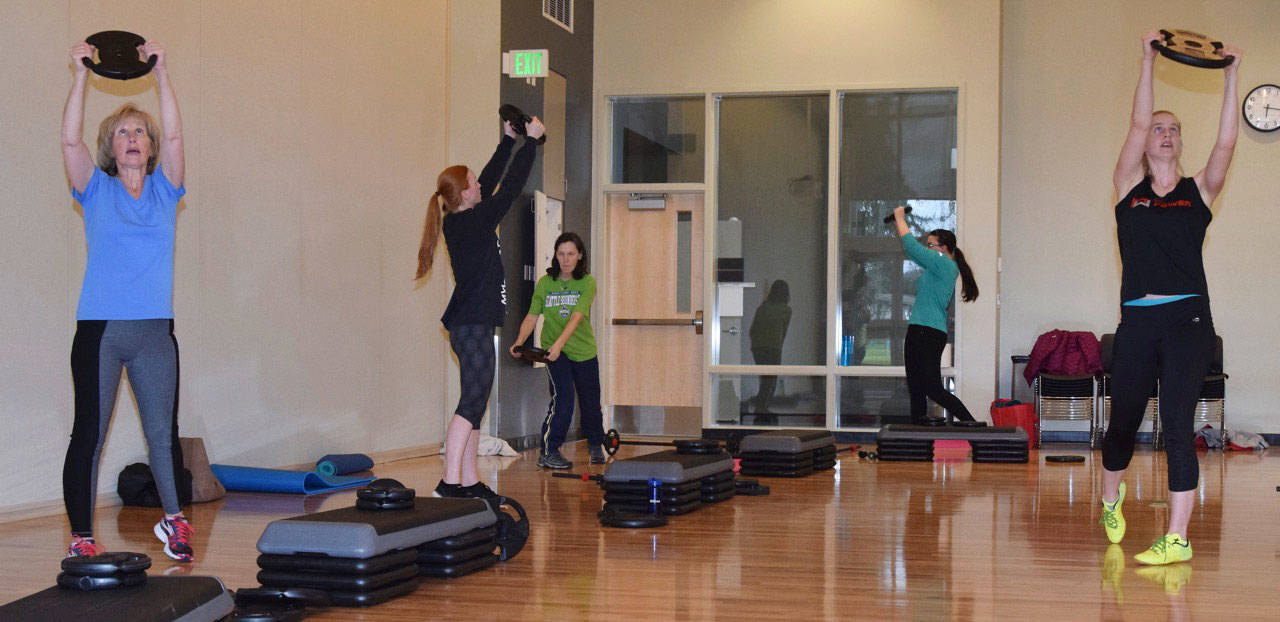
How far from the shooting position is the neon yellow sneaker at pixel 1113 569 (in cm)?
373

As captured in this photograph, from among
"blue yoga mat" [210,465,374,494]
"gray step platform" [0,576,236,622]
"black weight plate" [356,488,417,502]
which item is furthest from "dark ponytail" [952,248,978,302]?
"gray step platform" [0,576,236,622]

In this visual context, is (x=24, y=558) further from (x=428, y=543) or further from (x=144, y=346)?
(x=428, y=543)

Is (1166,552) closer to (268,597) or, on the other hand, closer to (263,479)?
(268,597)

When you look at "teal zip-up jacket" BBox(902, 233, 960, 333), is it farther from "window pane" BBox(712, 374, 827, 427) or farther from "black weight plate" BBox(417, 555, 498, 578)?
"black weight plate" BBox(417, 555, 498, 578)

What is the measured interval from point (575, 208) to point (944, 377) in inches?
136

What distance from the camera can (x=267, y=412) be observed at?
6.90 metres

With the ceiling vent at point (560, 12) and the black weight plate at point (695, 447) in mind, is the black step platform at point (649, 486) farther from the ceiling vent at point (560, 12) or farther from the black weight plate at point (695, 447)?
the ceiling vent at point (560, 12)

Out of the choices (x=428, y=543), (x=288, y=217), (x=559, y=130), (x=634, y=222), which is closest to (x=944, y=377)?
(x=634, y=222)

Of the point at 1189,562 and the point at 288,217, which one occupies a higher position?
the point at 288,217

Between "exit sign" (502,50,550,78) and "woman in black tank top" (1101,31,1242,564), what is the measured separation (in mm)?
5014

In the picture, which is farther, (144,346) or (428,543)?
(144,346)

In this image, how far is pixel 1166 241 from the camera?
4.25m

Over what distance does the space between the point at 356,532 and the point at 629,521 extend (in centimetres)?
166

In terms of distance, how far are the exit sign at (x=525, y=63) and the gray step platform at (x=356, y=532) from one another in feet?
17.6
